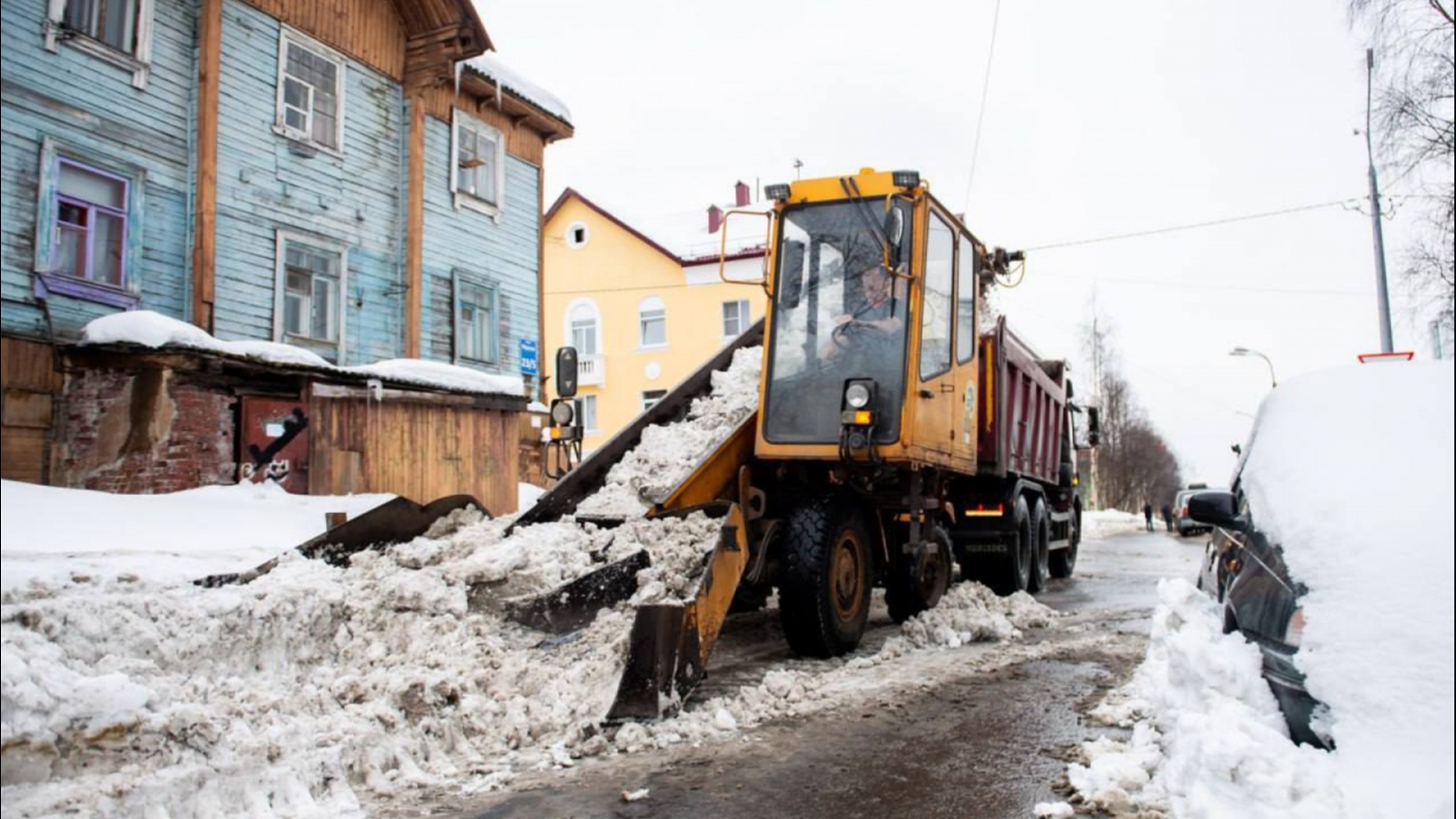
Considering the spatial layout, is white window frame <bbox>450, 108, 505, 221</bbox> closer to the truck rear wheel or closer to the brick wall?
the truck rear wheel

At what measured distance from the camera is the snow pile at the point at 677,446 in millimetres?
6820

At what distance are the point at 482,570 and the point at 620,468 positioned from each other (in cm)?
180

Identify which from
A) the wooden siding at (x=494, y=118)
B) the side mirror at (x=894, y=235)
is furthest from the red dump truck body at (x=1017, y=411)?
the wooden siding at (x=494, y=118)

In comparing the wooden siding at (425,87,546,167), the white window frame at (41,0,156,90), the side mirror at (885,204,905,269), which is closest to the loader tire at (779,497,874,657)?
the side mirror at (885,204,905,269)

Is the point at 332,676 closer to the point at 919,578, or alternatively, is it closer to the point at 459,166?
the point at 919,578

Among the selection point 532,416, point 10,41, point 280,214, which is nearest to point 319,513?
point 280,214

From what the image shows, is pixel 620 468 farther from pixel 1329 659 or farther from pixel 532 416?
pixel 532 416

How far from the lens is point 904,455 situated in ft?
23.4

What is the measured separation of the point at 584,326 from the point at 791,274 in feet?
89.7

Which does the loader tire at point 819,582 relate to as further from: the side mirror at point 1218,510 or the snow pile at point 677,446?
the side mirror at point 1218,510

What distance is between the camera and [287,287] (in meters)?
13.2

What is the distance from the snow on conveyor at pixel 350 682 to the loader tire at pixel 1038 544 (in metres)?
5.61

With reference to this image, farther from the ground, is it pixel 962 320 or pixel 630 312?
pixel 630 312

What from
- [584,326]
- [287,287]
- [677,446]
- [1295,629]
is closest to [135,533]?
[1295,629]
